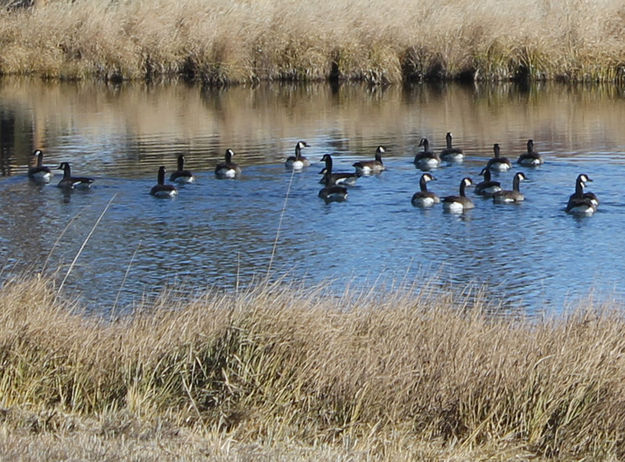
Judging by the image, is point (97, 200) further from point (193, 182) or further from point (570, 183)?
point (570, 183)

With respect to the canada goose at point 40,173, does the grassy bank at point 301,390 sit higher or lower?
lower

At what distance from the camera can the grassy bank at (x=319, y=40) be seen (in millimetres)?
37531

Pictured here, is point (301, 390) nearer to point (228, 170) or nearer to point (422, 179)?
point (422, 179)

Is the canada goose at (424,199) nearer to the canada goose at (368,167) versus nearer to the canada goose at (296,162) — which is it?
the canada goose at (368,167)

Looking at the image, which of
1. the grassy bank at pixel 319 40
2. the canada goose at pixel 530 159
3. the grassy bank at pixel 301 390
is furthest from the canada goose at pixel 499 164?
the grassy bank at pixel 319 40

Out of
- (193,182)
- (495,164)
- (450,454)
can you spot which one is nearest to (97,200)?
(193,182)

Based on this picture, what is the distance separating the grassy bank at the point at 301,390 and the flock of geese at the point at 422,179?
A: 397 inches

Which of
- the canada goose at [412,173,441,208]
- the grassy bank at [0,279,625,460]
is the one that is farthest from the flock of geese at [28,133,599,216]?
the grassy bank at [0,279,625,460]

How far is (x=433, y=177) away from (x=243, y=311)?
13692mm

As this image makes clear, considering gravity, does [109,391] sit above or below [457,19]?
below

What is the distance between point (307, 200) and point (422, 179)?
209 centimetres

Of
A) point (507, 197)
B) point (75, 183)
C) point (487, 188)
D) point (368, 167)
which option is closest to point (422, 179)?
point (487, 188)

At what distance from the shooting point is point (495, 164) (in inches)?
882

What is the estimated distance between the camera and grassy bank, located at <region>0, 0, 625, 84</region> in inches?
1478
